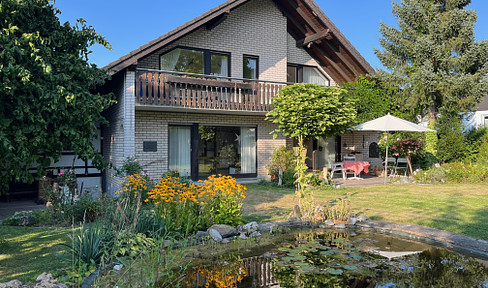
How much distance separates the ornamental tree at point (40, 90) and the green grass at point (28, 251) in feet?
3.45

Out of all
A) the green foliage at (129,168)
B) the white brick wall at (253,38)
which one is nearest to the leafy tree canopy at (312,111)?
the white brick wall at (253,38)

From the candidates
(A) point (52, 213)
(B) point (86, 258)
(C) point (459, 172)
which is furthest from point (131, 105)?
(C) point (459, 172)

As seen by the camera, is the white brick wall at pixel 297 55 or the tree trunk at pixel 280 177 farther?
the white brick wall at pixel 297 55

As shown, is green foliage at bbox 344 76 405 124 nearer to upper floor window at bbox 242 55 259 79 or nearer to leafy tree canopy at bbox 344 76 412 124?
leafy tree canopy at bbox 344 76 412 124

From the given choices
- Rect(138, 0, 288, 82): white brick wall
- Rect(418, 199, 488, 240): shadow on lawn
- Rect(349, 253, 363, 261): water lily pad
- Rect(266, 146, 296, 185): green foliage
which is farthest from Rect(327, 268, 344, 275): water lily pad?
Rect(138, 0, 288, 82): white brick wall

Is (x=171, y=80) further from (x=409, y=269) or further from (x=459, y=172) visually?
(x=459, y=172)

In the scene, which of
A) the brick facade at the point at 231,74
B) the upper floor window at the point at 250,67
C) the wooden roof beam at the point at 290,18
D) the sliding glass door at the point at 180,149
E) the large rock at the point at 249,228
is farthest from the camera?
the wooden roof beam at the point at 290,18

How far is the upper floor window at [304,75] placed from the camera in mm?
14903

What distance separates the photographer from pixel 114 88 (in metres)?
11.0

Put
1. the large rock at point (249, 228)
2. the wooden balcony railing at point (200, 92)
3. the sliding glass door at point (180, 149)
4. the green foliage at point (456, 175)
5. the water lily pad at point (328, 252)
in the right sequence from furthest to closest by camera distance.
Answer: the green foliage at point (456, 175), the sliding glass door at point (180, 149), the wooden balcony railing at point (200, 92), the large rock at point (249, 228), the water lily pad at point (328, 252)

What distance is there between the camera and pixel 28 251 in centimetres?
460

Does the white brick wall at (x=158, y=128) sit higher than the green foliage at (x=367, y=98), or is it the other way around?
the green foliage at (x=367, y=98)

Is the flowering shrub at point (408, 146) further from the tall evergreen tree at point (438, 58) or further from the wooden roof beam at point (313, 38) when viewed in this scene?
the wooden roof beam at point (313, 38)

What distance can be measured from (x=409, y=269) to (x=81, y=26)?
5328mm
